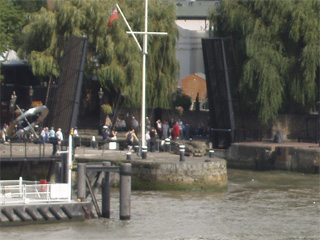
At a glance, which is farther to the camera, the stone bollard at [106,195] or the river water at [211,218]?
the stone bollard at [106,195]

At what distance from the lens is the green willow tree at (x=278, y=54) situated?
49156 millimetres

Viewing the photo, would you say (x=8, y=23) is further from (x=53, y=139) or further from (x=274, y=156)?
(x=274, y=156)

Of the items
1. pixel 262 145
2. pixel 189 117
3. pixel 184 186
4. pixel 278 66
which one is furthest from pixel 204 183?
pixel 189 117

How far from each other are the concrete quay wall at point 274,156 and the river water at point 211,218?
5181 mm

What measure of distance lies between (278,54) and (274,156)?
21.0ft

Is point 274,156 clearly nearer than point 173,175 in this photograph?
No

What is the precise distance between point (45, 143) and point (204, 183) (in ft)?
23.4

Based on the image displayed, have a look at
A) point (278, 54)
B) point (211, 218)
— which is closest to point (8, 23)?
point (278, 54)

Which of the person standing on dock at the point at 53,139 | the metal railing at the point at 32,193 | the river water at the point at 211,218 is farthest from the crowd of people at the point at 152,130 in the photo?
the metal railing at the point at 32,193

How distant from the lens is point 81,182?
86.0 feet

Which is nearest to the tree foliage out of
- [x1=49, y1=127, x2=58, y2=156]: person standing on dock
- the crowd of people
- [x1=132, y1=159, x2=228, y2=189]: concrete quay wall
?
the crowd of people

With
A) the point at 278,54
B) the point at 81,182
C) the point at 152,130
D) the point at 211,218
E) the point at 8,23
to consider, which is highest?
the point at 8,23

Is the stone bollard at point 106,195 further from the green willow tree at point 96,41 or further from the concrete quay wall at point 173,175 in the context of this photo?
the green willow tree at point 96,41

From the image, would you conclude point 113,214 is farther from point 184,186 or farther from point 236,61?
point 236,61
